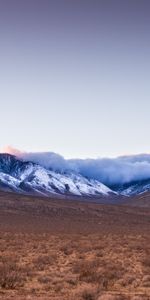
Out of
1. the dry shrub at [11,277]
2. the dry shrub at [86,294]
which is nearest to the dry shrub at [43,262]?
the dry shrub at [11,277]

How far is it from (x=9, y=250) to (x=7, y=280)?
16870 millimetres

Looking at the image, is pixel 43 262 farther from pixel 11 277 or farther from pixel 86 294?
pixel 86 294

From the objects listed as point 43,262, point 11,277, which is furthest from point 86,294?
point 43,262

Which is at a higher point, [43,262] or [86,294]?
[86,294]

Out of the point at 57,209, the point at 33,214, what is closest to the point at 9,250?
the point at 33,214

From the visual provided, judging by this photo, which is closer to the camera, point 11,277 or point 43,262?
point 11,277

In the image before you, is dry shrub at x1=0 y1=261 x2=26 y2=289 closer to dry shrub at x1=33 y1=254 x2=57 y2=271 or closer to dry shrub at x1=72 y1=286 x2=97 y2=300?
dry shrub at x1=33 y1=254 x2=57 y2=271

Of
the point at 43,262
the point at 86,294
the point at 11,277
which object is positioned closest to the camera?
the point at 86,294

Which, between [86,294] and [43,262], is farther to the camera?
[43,262]

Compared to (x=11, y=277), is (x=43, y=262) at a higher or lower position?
lower

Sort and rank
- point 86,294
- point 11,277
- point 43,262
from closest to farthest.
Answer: point 86,294 < point 11,277 < point 43,262

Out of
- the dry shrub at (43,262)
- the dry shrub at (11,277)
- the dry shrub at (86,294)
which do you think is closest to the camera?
the dry shrub at (86,294)

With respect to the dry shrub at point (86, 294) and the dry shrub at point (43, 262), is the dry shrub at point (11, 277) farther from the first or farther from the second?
the dry shrub at point (86, 294)

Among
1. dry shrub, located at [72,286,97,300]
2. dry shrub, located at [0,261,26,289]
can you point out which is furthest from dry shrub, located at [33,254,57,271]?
dry shrub, located at [72,286,97,300]
